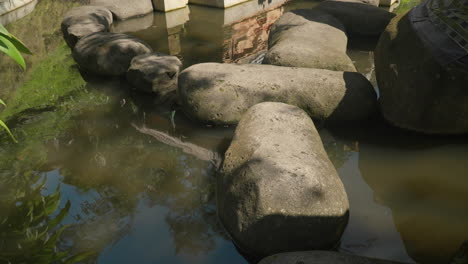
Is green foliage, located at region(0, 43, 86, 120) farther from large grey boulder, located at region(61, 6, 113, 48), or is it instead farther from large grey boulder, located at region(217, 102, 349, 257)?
large grey boulder, located at region(217, 102, 349, 257)

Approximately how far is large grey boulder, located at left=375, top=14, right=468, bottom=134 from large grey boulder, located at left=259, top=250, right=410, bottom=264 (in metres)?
2.07

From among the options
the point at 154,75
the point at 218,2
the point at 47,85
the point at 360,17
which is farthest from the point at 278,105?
the point at 218,2

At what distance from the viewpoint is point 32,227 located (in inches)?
115

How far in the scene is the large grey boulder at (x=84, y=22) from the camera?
6.12 metres

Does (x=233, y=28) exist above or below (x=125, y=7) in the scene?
below

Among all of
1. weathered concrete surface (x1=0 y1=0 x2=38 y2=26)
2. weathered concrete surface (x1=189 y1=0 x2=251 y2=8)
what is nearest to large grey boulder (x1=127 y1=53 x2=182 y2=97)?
weathered concrete surface (x1=189 y1=0 x2=251 y2=8)

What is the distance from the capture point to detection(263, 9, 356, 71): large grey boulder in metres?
4.67

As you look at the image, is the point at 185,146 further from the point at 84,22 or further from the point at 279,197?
the point at 84,22

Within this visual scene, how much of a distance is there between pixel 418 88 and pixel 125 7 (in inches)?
235

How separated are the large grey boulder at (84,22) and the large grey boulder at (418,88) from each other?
4.38 m

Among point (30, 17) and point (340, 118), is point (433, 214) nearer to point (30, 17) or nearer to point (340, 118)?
point (340, 118)

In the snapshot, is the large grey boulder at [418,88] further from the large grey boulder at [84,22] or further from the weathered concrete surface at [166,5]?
the weathered concrete surface at [166,5]

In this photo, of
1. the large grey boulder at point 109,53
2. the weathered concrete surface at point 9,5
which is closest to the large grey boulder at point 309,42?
the large grey boulder at point 109,53

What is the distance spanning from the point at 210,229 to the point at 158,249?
15.5 inches
